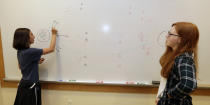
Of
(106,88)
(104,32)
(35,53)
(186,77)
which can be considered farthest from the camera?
(106,88)

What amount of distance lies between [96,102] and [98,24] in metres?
0.88

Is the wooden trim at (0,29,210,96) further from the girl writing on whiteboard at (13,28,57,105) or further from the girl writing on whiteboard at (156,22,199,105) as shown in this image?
the girl writing on whiteboard at (156,22,199,105)

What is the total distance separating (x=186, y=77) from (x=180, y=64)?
86 millimetres

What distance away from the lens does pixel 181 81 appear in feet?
2.85

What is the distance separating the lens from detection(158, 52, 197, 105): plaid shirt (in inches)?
33.7

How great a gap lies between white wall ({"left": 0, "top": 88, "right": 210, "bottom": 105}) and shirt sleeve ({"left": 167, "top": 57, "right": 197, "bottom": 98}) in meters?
0.71

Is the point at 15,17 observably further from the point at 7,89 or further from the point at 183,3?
the point at 183,3

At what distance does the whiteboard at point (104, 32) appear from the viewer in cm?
139

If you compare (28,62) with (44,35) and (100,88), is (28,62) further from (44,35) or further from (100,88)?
(100,88)

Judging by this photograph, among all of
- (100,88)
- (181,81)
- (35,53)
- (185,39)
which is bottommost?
(100,88)

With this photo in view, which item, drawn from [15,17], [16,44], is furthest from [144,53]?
[15,17]

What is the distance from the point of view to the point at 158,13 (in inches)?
54.6

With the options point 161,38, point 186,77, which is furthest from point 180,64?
point 161,38

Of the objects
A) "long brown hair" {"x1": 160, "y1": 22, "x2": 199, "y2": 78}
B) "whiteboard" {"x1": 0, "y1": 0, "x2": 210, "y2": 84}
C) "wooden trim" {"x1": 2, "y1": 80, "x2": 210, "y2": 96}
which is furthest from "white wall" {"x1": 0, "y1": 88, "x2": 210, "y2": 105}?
"long brown hair" {"x1": 160, "y1": 22, "x2": 199, "y2": 78}
